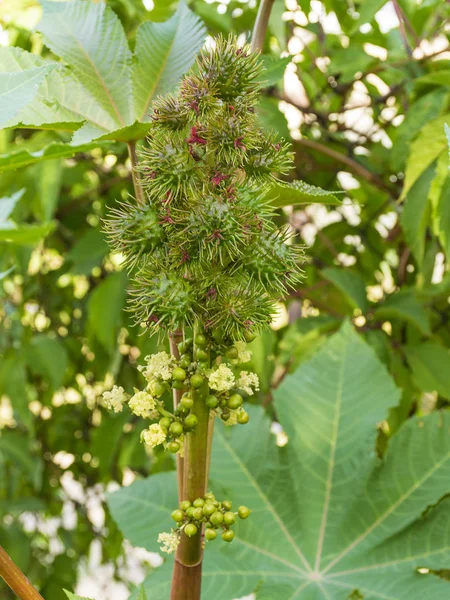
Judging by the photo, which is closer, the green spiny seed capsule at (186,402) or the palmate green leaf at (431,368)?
the green spiny seed capsule at (186,402)

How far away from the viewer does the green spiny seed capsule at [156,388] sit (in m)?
0.41

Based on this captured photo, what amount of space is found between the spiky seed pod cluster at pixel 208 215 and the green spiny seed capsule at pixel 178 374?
0.09 ft

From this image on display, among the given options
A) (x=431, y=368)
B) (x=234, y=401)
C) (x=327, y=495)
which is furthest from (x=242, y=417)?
(x=431, y=368)

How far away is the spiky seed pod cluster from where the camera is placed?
0.38 meters

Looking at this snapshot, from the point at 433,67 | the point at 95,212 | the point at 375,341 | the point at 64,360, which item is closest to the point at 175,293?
the point at 375,341

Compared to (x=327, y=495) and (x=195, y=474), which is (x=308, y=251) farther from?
(x=195, y=474)

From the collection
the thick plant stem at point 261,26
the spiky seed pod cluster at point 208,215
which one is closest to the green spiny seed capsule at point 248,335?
the spiky seed pod cluster at point 208,215

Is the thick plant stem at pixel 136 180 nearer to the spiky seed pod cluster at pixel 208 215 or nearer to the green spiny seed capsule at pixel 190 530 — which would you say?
the spiky seed pod cluster at pixel 208 215

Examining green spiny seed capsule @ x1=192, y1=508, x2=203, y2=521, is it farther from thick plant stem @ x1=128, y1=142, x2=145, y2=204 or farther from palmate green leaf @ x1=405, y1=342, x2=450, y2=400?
palmate green leaf @ x1=405, y1=342, x2=450, y2=400

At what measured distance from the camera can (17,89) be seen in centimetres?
39

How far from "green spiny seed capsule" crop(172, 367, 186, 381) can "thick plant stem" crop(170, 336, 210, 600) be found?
15 millimetres

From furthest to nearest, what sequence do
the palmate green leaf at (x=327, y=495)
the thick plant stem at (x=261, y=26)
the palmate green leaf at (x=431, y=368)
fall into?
the palmate green leaf at (x=431, y=368) < the palmate green leaf at (x=327, y=495) < the thick plant stem at (x=261, y=26)

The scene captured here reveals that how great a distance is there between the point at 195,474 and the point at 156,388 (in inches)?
2.2

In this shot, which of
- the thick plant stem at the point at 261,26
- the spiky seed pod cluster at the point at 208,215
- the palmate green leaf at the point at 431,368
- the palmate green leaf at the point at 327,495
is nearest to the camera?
the spiky seed pod cluster at the point at 208,215
